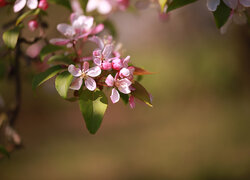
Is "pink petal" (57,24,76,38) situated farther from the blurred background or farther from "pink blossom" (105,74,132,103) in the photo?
the blurred background

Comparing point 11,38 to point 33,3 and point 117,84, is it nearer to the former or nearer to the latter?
point 33,3

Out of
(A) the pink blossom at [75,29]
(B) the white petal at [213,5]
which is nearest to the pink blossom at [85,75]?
(A) the pink blossom at [75,29]

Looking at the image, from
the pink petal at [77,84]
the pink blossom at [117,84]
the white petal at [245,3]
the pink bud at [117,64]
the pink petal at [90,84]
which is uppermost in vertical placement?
the white petal at [245,3]

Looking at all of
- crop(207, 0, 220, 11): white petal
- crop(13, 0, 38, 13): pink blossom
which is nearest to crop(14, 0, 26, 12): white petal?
crop(13, 0, 38, 13): pink blossom

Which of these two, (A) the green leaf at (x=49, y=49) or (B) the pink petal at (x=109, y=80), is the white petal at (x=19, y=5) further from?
(B) the pink petal at (x=109, y=80)

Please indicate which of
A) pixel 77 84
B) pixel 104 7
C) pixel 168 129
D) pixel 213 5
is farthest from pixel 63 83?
pixel 168 129

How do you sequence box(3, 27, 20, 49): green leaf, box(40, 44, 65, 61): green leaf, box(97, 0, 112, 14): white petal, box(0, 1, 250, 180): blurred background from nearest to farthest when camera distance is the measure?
box(3, 27, 20, 49): green leaf, box(40, 44, 65, 61): green leaf, box(97, 0, 112, 14): white petal, box(0, 1, 250, 180): blurred background

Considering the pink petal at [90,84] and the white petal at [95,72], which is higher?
the white petal at [95,72]

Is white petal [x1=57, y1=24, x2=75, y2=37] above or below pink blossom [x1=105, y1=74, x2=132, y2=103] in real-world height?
above

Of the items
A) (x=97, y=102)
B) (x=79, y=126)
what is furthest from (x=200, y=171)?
(x=97, y=102)
